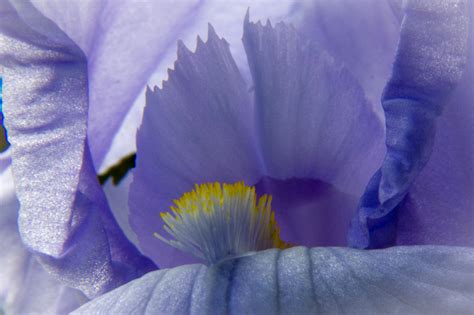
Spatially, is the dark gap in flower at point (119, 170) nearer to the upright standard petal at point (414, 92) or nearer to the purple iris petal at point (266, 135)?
the purple iris petal at point (266, 135)

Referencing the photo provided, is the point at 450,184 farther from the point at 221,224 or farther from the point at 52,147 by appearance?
the point at 52,147

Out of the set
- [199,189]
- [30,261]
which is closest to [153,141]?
[199,189]

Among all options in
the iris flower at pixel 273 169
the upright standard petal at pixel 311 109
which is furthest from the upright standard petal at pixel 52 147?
the upright standard petal at pixel 311 109

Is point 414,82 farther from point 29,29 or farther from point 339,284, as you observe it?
point 29,29

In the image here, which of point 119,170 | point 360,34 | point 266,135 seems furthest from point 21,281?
point 360,34

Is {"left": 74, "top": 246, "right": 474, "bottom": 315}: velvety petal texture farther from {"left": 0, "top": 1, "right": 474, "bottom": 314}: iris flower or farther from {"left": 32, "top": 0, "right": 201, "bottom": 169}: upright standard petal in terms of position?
{"left": 32, "top": 0, "right": 201, "bottom": 169}: upright standard petal
